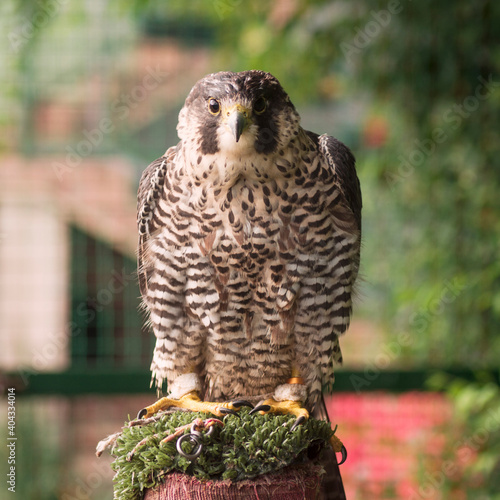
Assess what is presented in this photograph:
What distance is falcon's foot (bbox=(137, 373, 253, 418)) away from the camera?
73.1 inches

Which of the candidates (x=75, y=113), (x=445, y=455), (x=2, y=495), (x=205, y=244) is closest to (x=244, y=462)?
(x=205, y=244)

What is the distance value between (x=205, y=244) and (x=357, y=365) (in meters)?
2.52

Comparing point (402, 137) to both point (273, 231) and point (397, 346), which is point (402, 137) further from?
point (273, 231)

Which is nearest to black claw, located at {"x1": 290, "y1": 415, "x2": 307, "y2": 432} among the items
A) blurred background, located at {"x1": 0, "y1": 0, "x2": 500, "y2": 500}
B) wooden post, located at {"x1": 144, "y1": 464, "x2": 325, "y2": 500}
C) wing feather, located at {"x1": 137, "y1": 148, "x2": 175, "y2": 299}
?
wooden post, located at {"x1": 144, "y1": 464, "x2": 325, "y2": 500}
